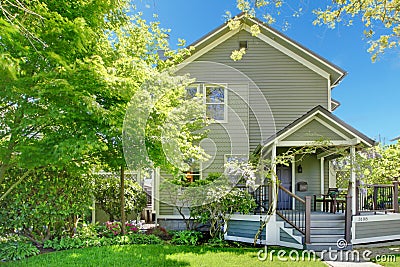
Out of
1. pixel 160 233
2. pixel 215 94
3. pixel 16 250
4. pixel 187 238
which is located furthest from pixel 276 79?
pixel 16 250

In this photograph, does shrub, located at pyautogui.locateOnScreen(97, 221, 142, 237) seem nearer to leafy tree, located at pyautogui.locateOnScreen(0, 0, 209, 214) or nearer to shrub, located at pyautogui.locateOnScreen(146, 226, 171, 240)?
shrub, located at pyautogui.locateOnScreen(146, 226, 171, 240)

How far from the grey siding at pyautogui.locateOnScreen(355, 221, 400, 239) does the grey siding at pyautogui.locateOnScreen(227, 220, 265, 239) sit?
2654 mm

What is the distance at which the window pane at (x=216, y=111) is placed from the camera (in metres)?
11.7

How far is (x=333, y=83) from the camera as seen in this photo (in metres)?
12.4

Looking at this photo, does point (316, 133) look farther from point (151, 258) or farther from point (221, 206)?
point (151, 258)

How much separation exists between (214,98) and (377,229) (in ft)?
21.9

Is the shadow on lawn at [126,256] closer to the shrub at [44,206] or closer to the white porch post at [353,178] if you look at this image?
the shrub at [44,206]

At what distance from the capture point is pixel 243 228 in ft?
30.5

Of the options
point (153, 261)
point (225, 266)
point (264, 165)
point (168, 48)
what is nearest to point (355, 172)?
point (264, 165)

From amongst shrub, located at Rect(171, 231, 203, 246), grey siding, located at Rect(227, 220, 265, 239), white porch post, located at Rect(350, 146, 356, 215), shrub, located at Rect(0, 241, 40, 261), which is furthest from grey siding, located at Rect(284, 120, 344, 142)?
shrub, located at Rect(0, 241, 40, 261)

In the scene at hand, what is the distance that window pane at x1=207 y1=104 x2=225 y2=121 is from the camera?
1174 cm

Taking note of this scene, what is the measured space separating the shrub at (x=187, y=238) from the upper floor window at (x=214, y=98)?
430 cm

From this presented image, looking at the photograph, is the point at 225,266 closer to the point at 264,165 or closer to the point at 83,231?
the point at 264,165

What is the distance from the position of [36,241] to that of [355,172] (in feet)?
27.5
